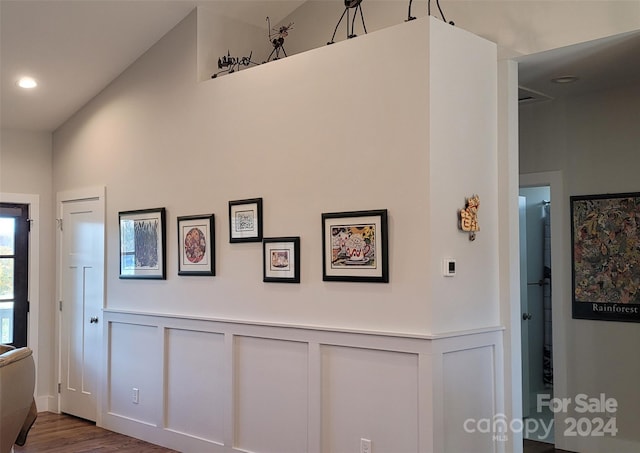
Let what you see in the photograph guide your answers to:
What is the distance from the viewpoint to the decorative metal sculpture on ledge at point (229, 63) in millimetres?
5000

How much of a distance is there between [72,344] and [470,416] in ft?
12.7

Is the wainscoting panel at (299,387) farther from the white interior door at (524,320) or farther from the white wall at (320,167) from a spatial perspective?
the white interior door at (524,320)

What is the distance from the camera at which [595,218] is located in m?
5.02

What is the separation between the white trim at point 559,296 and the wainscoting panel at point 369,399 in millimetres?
1958

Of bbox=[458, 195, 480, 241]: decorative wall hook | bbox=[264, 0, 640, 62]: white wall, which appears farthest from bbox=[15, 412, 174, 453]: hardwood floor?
bbox=[264, 0, 640, 62]: white wall

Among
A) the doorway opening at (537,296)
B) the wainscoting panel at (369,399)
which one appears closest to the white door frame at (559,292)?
the doorway opening at (537,296)

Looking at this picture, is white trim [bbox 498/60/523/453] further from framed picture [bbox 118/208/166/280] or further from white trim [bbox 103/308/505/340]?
framed picture [bbox 118/208/166/280]

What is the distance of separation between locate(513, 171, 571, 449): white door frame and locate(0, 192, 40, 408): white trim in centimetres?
453

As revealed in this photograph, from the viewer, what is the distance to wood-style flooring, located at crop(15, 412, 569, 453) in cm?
504

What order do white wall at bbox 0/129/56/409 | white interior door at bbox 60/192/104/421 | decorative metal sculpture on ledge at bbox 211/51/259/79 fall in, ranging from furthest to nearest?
1. white wall at bbox 0/129/56/409
2. white interior door at bbox 60/192/104/421
3. decorative metal sculpture on ledge at bbox 211/51/259/79

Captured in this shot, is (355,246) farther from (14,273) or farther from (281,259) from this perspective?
(14,273)

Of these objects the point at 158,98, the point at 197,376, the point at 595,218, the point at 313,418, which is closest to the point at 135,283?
the point at 197,376

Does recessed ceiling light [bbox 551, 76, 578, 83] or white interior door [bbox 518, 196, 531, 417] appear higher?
recessed ceiling light [bbox 551, 76, 578, 83]

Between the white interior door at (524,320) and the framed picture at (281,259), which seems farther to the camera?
the white interior door at (524,320)
